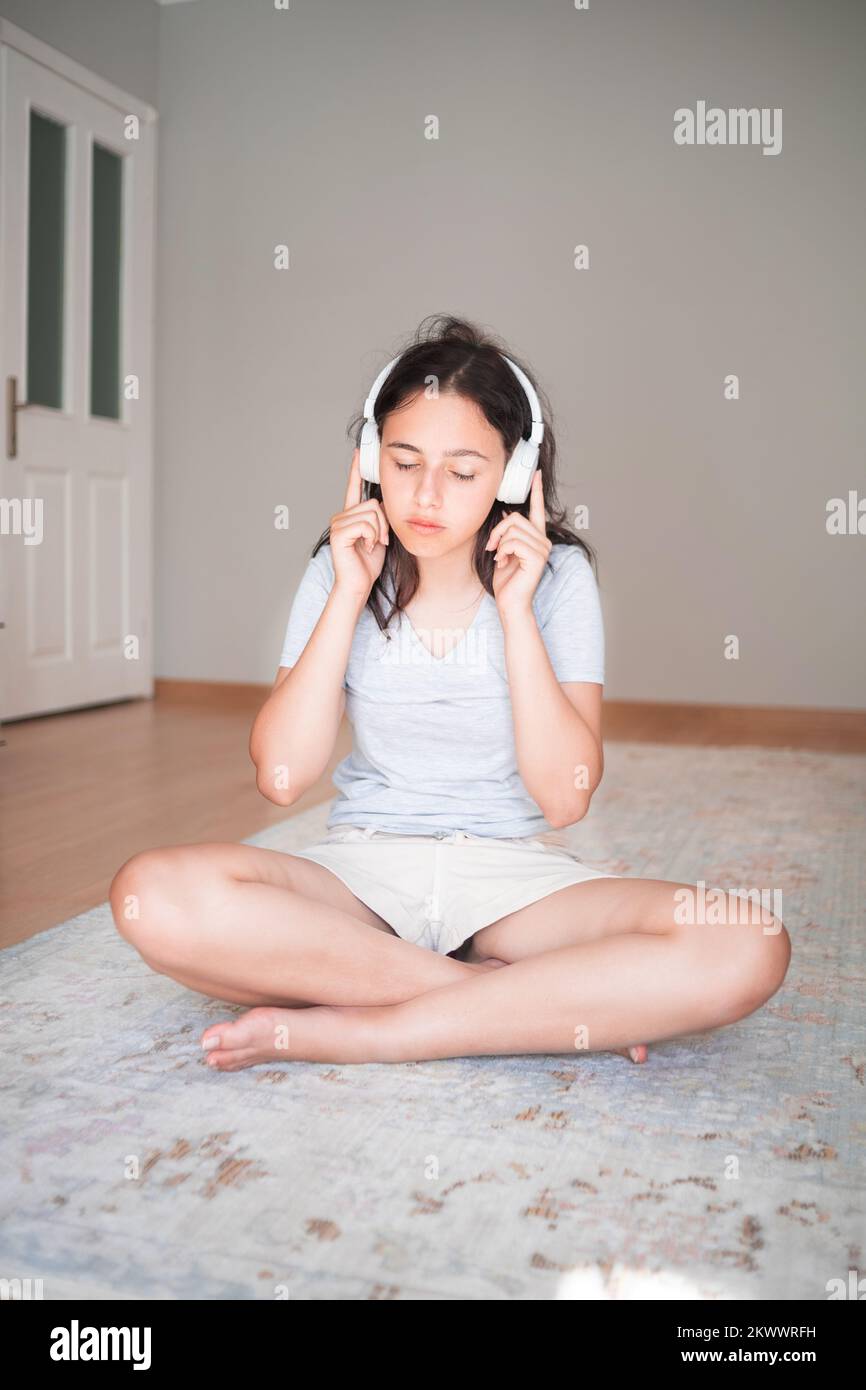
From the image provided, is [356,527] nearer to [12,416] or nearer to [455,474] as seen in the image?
[455,474]

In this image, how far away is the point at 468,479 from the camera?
1.39 m

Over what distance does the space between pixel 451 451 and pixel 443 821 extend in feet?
1.39

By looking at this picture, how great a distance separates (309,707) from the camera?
142 centimetres

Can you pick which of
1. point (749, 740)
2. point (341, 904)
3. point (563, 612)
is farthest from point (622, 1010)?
point (749, 740)

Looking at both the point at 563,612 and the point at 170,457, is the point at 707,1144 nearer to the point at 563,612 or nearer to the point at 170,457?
the point at 563,612

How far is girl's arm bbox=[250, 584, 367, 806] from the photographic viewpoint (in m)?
1.42

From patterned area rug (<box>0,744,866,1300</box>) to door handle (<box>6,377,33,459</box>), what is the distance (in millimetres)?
2665

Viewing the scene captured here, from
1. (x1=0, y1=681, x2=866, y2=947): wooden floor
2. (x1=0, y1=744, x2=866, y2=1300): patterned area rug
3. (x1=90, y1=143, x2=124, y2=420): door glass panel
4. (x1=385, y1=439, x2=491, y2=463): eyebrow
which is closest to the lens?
(x1=0, y1=744, x2=866, y2=1300): patterned area rug

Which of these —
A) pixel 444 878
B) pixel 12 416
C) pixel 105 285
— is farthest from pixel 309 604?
pixel 105 285

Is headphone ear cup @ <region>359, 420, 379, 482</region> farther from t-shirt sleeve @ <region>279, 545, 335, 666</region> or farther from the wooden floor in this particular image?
the wooden floor

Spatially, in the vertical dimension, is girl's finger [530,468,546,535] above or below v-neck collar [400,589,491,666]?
above

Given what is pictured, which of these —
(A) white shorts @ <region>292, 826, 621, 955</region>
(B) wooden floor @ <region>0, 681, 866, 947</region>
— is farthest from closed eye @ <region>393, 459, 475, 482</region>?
(B) wooden floor @ <region>0, 681, 866, 947</region>

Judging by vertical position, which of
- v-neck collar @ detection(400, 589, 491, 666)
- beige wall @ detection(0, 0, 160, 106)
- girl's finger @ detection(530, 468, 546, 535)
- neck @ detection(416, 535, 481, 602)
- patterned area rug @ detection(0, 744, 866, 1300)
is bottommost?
patterned area rug @ detection(0, 744, 866, 1300)
